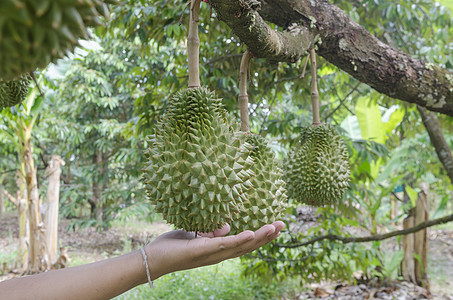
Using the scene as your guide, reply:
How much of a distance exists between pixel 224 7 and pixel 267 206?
0.64m

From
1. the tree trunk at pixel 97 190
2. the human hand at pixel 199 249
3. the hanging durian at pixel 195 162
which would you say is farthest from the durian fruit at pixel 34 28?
the tree trunk at pixel 97 190

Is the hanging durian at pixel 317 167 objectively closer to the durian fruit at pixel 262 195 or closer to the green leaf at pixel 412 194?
the durian fruit at pixel 262 195

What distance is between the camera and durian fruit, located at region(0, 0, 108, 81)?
0.38 meters

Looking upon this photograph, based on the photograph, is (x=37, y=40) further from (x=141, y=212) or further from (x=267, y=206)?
(x=141, y=212)

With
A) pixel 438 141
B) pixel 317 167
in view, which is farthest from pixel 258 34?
pixel 438 141

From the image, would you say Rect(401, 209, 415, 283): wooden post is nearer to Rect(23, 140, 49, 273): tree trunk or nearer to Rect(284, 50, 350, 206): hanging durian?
Rect(284, 50, 350, 206): hanging durian

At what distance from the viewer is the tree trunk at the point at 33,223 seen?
13.5ft

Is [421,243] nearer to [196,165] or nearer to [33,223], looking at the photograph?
[196,165]

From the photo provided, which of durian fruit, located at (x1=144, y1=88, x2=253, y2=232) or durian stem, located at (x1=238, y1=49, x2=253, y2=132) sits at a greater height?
durian stem, located at (x1=238, y1=49, x2=253, y2=132)

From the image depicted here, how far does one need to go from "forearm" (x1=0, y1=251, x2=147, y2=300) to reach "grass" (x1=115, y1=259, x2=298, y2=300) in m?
2.95

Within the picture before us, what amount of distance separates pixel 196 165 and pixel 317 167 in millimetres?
804

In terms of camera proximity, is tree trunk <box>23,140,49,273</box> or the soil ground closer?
tree trunk <box>23,140,49,273</box>

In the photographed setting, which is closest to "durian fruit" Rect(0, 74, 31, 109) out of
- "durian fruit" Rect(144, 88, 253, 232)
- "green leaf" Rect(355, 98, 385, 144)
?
"durian fruit" Rect(144, 88, 253, 232)

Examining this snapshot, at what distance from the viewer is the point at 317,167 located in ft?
5.27
